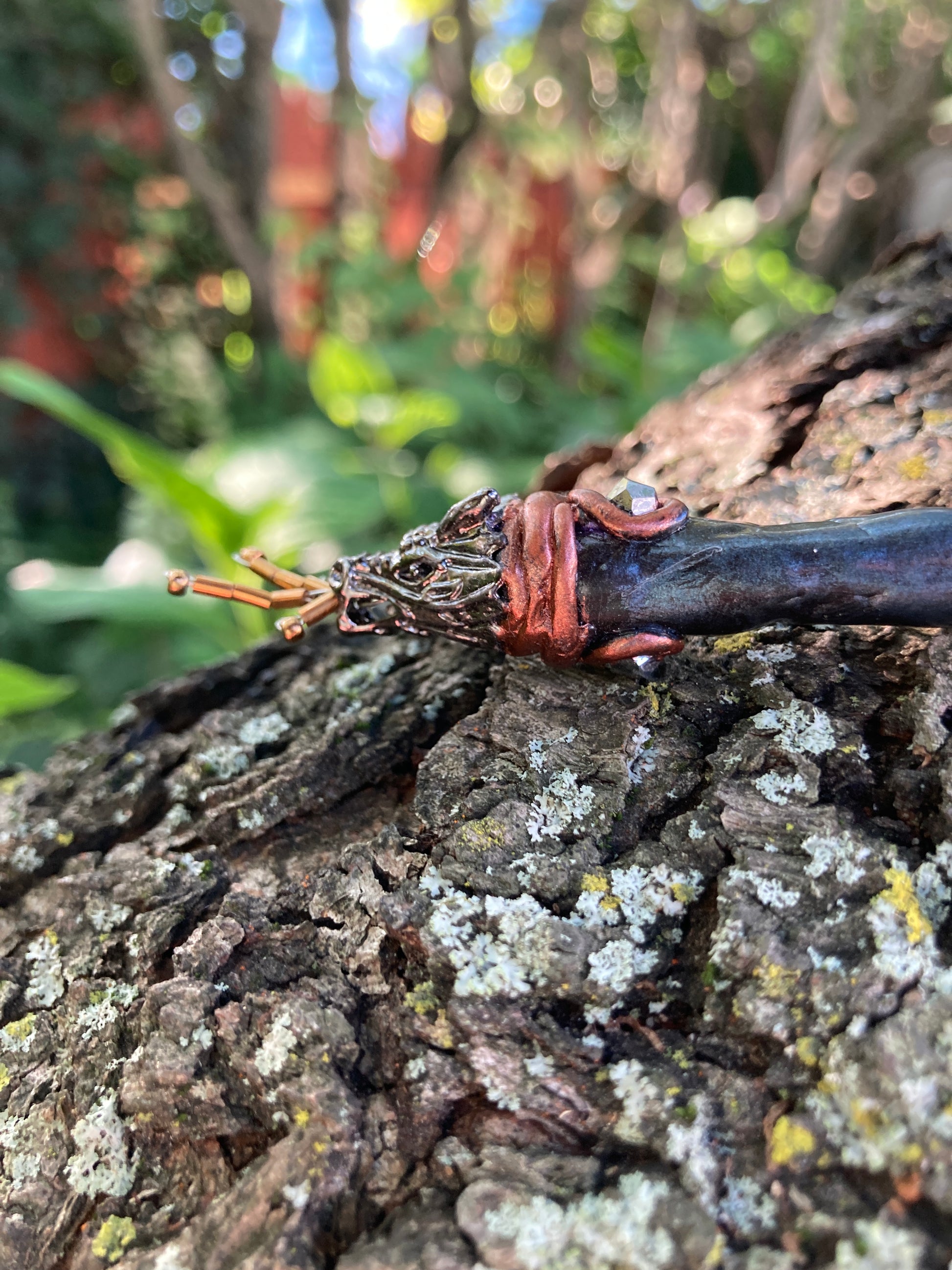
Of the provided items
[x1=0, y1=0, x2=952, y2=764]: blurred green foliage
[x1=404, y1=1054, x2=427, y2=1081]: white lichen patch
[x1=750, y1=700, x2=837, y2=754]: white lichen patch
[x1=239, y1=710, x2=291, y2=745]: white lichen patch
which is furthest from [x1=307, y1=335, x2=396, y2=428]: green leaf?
[x1=404, y1=1054, x2=427, y2=1081]: white lichen patch

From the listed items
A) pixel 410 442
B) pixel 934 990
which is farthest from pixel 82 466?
pixel 934 990

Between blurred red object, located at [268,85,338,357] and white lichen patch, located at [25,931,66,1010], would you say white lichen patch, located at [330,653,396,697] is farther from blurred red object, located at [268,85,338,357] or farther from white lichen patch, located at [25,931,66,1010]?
blurred red object, located at [268,85,338,357]

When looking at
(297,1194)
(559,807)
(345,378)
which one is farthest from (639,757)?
(345,378)

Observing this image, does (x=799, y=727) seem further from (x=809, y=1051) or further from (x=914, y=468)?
(x=914, y=468)

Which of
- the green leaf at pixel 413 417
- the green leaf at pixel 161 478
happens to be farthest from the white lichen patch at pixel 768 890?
the green leaf at pixel 413 417

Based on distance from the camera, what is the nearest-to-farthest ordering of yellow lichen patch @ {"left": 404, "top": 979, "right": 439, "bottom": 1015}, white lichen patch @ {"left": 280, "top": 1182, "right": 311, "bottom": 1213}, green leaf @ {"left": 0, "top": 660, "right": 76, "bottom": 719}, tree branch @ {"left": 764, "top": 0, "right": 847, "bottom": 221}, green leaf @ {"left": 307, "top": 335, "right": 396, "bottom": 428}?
white lichen patch @ {"left": 280, "top": 1182, "right": 311, "bottom": 1213} < yellow lichen patch @ {"left": 404, "top": 979, "right": 439, "bottom": 1015} < green leaf @ {"left": 0, "top": 660, "right": 76, "bottom": 719} < green leaf @ {"left": 307, "top": 335, "right": 396, "bottom": 428} < tree branch @ {"left": 764, "top": 0, "right": 847, "bottom": 221}

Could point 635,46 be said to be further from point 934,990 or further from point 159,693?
point 934,990

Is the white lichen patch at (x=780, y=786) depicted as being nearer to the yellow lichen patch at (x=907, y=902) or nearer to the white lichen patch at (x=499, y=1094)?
the yellow lichen patch at (x=907, y=902)
